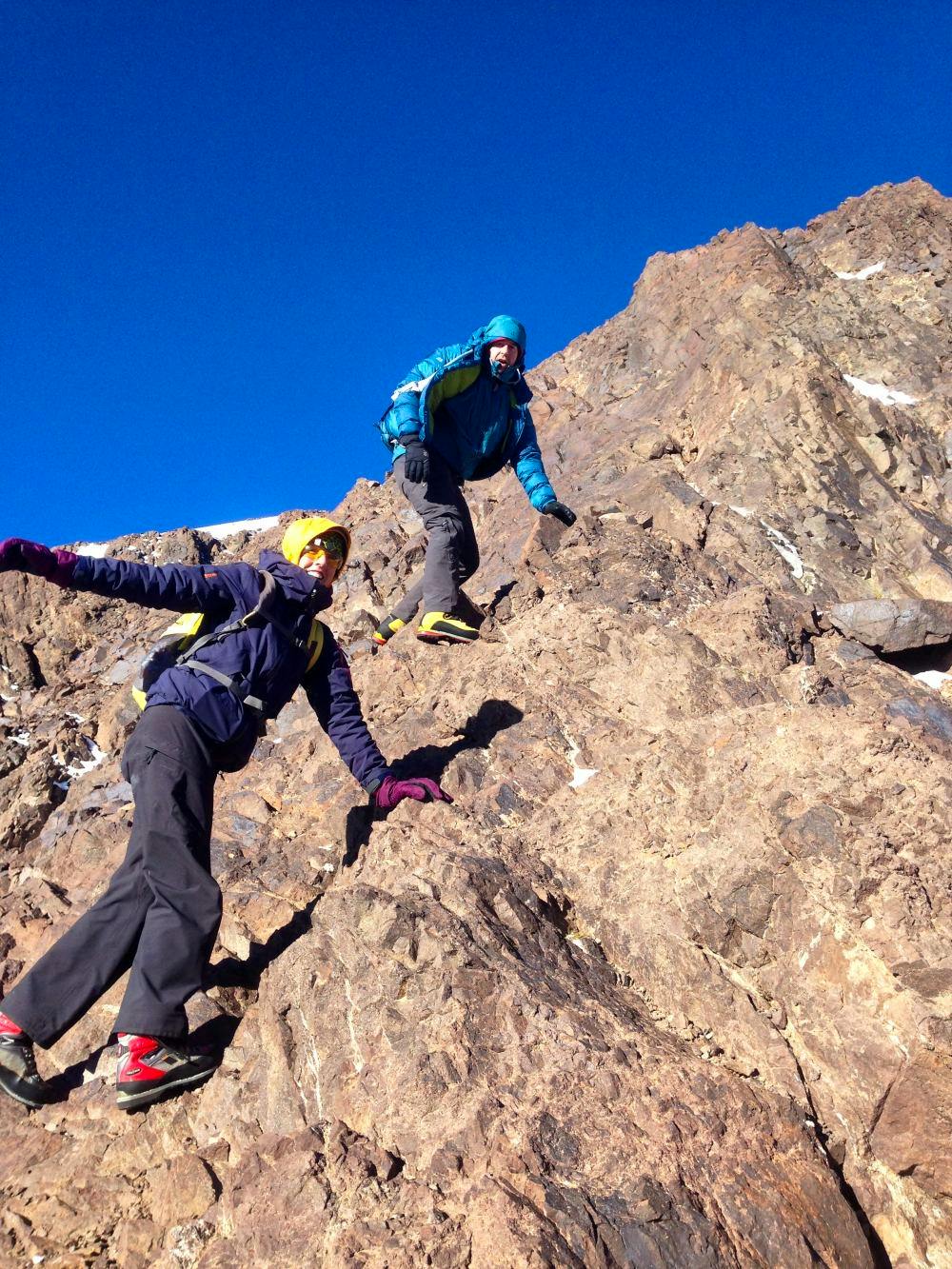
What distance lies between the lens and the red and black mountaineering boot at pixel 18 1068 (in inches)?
172

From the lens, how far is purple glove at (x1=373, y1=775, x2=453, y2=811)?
19.0ft

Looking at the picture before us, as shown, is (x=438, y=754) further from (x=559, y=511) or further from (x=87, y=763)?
(x=87, y=763)

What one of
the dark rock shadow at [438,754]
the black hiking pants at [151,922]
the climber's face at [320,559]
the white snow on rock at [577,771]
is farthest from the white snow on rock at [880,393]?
the black hiking pants at [151,922]

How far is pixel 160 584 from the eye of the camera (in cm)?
511

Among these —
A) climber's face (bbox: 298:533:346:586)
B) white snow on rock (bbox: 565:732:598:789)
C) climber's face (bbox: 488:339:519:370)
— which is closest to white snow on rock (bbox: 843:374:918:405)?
climber's face (bbox: 488:339:519:370)

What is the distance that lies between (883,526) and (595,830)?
665 centimetres

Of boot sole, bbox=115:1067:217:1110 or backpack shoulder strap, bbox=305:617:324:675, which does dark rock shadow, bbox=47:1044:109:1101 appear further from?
backpack shoulder strap, bbox=305:617:324:675

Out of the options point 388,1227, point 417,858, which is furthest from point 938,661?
point 388,1227

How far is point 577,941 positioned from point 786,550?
5908mm

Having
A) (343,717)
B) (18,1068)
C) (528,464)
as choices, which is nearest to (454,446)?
(528,464)

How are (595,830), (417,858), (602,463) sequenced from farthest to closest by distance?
(602,463) → (595,830) → (417,858)

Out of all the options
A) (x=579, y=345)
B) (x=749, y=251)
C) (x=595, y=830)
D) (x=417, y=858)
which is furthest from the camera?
(x=579, y=345)

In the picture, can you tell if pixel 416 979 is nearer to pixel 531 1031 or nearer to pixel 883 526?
pixel 531 1031

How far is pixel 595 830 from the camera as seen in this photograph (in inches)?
224
